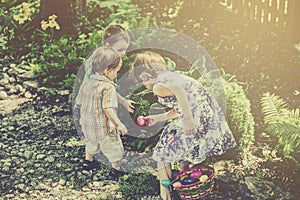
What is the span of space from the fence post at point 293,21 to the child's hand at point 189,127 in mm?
2717

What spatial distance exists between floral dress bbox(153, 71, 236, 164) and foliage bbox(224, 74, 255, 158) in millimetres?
107

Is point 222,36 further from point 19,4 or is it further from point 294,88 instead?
point 19,4

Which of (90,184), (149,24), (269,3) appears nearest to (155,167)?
(90,184)

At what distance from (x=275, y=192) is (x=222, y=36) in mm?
2400

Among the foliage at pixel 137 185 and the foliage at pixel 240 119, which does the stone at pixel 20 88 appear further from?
the foliage at pixel 240 119

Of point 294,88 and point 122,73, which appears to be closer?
point 122,73

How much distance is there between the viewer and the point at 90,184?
14.7 ft

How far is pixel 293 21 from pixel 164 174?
2.95 meters

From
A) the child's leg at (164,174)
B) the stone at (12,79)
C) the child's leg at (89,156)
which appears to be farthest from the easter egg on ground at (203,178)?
the stone at (12,79)

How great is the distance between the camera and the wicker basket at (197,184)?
4336mm

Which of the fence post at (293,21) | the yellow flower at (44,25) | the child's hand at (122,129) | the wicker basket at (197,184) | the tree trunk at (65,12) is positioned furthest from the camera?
the fence post at (293,21)

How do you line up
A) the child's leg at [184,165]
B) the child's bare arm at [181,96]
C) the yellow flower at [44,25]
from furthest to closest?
the yellow flower at [44,25]
the child's leg at [184,165]
the child's bare arm at [181,96]

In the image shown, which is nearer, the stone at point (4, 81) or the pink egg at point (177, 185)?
the pink egg at point (177, 185)

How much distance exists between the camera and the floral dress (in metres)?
4.29
